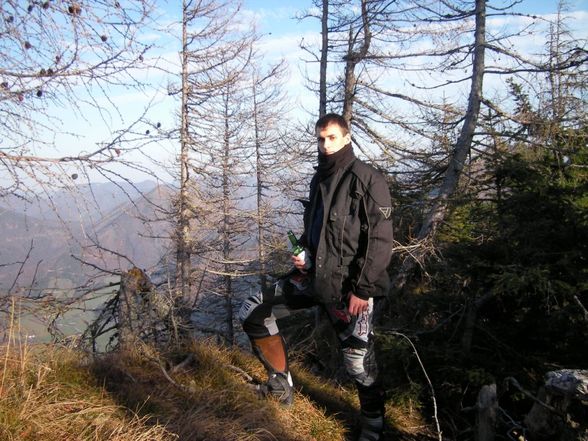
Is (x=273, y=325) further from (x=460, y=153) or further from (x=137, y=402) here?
(x=460, y=153)

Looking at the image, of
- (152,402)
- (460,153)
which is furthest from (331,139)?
(460,153)

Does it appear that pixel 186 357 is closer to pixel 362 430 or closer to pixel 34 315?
pixel 34 315

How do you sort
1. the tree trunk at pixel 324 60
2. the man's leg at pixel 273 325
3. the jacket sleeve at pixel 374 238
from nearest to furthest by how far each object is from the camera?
the jacket sleeve at pixel 374 238 < the man's leg at pixel 273 325 < the tree trunk at pixel 324 60

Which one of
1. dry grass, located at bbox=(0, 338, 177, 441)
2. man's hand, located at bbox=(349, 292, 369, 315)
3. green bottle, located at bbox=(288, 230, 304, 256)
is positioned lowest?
dry grass, located at bbox=(0, 338, 177, 441)

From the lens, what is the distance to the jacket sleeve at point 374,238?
288cm

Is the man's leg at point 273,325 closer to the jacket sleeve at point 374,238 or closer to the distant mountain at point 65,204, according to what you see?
the jacket sleeve at point 374,238

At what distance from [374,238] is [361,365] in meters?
0.99

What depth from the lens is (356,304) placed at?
9.69ft

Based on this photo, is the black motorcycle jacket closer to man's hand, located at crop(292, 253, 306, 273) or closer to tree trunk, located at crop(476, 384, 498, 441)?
man's hand, located at crop(292, 253, 306, 273)

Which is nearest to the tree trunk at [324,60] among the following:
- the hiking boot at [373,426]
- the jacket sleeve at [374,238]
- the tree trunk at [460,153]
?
the tree trunk at [460,153]

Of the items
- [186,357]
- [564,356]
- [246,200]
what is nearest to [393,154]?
[564,356]

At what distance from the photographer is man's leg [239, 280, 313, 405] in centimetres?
335

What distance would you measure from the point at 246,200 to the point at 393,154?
10.0m

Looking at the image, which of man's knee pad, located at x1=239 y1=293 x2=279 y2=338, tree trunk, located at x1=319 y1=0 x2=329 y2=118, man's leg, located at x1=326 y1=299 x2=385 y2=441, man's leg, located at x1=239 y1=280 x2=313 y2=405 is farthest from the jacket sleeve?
tree trunk, located at x1=319 y1=0 x2=329 y2=118
